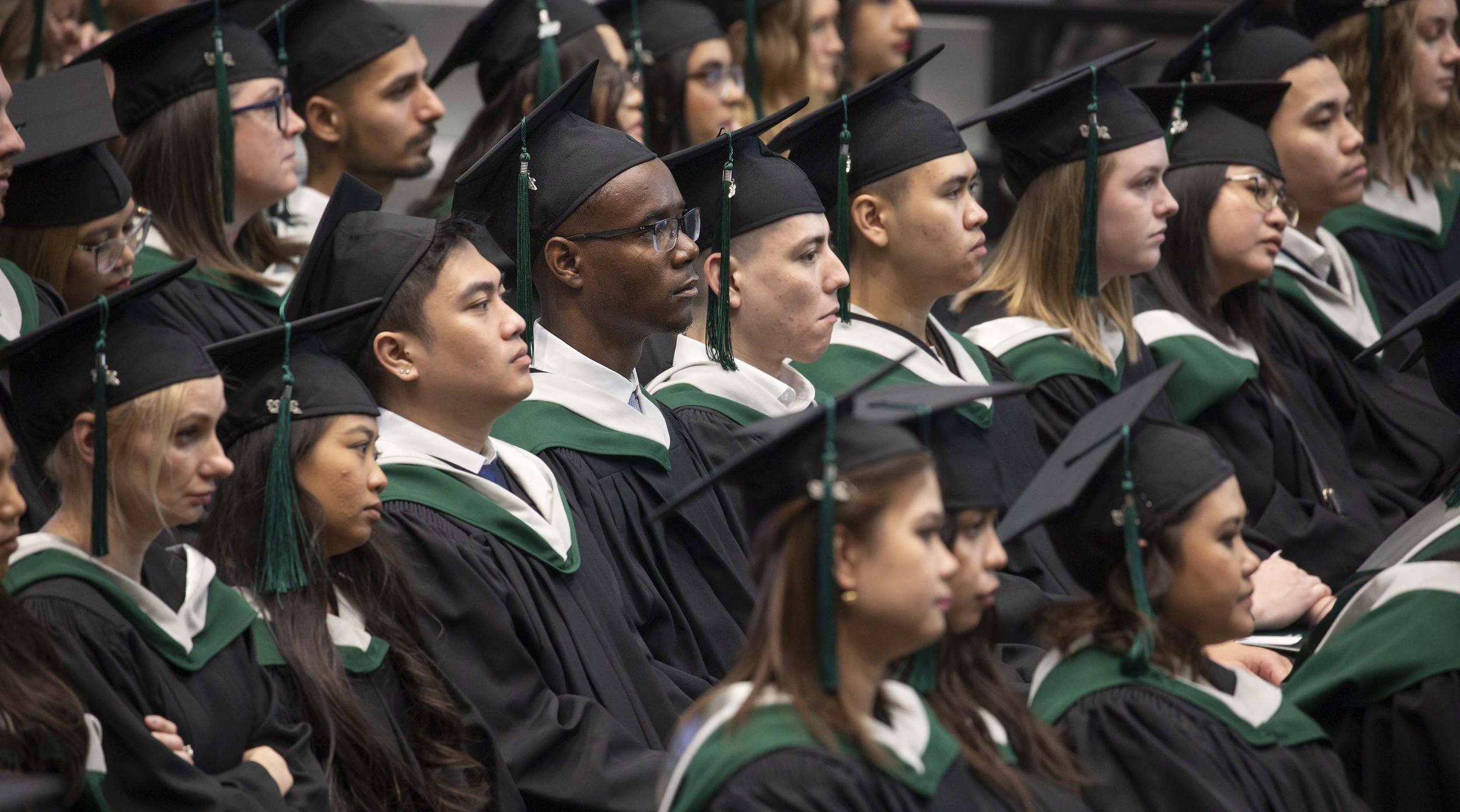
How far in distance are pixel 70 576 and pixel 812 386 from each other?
1.93 metres

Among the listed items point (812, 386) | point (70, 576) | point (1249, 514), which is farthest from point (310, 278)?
point (1249, 514)

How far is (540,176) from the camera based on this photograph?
12.8 ft

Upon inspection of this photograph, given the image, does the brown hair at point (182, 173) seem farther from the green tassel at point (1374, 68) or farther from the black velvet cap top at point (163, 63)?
the green tassel at point (1374, 68)

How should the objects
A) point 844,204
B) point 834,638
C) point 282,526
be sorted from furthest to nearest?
point 844,204 → point 282,526 → point 834,638

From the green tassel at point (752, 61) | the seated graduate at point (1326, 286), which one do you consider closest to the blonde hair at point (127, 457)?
the seated graduate at point (1326, 286)

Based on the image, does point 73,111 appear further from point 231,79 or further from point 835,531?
point 835,531

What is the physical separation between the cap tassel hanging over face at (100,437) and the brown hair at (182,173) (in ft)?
6.11

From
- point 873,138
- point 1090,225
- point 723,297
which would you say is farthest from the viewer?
point 1090,225

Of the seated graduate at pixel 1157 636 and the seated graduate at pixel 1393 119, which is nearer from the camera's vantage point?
the seated graduate at pixel 1157 636

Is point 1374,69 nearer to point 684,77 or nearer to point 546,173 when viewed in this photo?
point 684,77

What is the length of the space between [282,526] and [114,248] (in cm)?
130

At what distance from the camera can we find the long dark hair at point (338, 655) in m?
3.15

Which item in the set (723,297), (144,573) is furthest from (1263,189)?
(144,573)

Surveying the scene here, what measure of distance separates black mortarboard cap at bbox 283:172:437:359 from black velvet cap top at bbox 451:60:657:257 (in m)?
0.27
